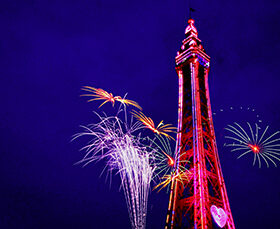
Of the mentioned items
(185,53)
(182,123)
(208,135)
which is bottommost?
(208,135)

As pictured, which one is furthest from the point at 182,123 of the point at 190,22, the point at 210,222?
the point at 190,22

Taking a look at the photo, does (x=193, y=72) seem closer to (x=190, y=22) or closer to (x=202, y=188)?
(x=190, y=22)

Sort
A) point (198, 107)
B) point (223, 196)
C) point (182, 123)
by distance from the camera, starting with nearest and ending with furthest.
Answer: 1. point (223, 196)
2. point (198, 107)
3. point (182, 123)

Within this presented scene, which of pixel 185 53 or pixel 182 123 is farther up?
pixel 185 53

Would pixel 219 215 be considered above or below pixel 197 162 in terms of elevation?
below

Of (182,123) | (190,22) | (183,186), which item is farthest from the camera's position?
(190,22)

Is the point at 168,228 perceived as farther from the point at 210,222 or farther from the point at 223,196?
the point at 223,196

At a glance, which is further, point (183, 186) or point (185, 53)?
point (185, 53)
